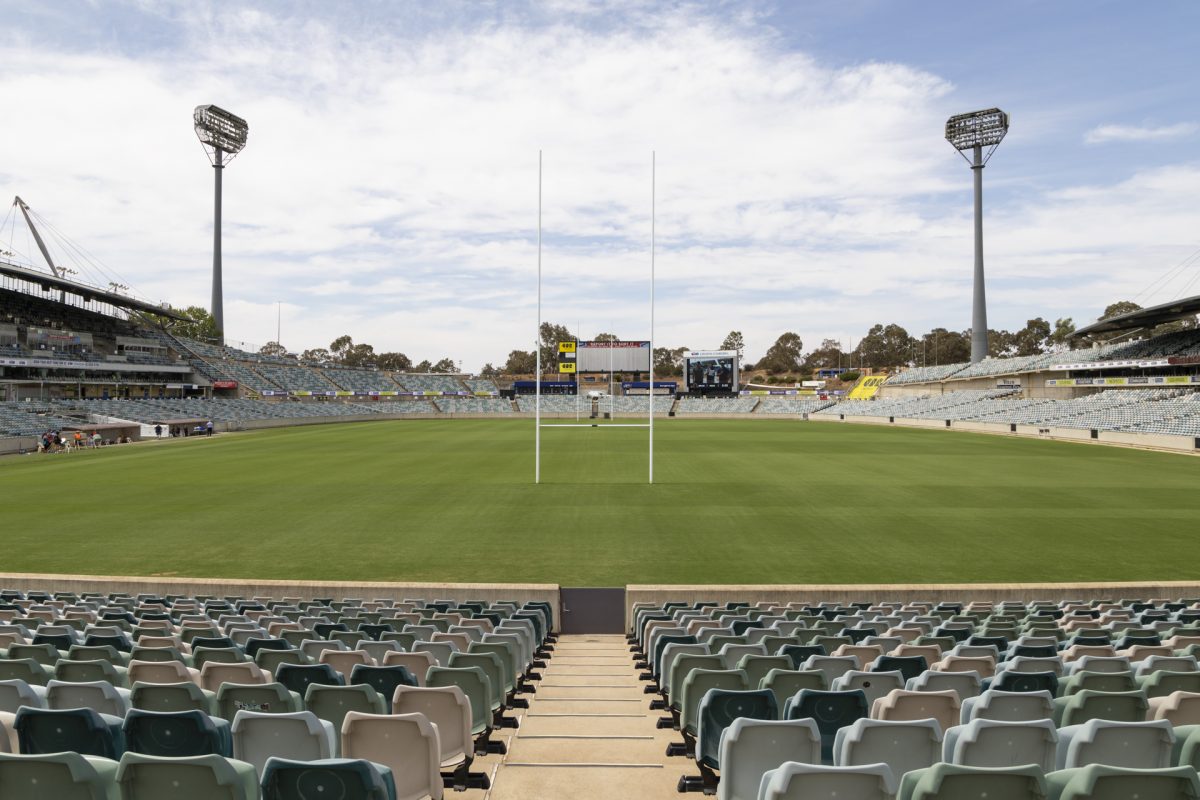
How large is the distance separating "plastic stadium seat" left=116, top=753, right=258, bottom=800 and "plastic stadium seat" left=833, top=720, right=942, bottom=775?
9.02ft

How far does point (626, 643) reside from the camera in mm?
11922

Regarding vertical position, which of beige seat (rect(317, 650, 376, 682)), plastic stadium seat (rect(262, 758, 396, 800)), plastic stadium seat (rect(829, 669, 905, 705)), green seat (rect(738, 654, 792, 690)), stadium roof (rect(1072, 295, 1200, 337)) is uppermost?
stadium roof (rect(1072, 295, 1200, 337))

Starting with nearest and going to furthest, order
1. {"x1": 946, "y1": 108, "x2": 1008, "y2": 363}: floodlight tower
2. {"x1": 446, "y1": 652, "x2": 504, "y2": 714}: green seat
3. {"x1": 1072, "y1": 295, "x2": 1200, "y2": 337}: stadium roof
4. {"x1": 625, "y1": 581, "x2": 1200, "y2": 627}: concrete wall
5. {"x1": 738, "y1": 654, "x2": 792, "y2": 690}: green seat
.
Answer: {"x1": 738, "y1": 654, "x2": 792, "y2": 690}: green seat → {"x1": 446, "y1": 652, "x2": 504, "y2": 714}: green seat → {"x1": 625, "y1": 581, "x2": 1200, "y2": 627}: concrete wall → {"x1": 1072, "y1": 295, "x2": 1200, "y2": 337}: stadium roof → {"x1": 946, "y1": 108, "x2": 1008, "y2": 363}: floodlight tower

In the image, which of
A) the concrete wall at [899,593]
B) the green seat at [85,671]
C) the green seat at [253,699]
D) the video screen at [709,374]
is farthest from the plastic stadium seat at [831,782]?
the video screen at [709,374]

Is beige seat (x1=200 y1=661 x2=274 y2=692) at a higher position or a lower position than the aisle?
higher

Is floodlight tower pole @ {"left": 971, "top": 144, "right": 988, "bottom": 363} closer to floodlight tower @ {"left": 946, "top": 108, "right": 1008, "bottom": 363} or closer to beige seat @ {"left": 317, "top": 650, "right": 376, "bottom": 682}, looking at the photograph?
floodlight tower @ {"left": 946, "top": 108, "right": 1008, "bottom": 363}

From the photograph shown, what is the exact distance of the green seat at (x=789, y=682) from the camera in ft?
17.7

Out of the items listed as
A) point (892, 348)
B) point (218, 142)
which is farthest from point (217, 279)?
point (892, 348)

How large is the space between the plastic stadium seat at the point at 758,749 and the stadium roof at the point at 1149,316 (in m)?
82.1

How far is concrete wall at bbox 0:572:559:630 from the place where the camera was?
516 inches

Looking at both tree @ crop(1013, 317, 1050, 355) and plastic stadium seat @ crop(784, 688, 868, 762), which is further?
tree @ crop(1013, 317, 1050, 355)

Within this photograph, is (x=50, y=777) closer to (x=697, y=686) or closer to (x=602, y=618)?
(x=697, y=686)

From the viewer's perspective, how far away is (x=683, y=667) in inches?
259

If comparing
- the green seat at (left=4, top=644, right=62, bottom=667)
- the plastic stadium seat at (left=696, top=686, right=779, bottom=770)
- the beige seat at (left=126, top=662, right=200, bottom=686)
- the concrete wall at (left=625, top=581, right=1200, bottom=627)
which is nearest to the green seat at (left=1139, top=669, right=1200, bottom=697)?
the plastic stadium seat at (left=696, top=686, right=779, bottom=770)
